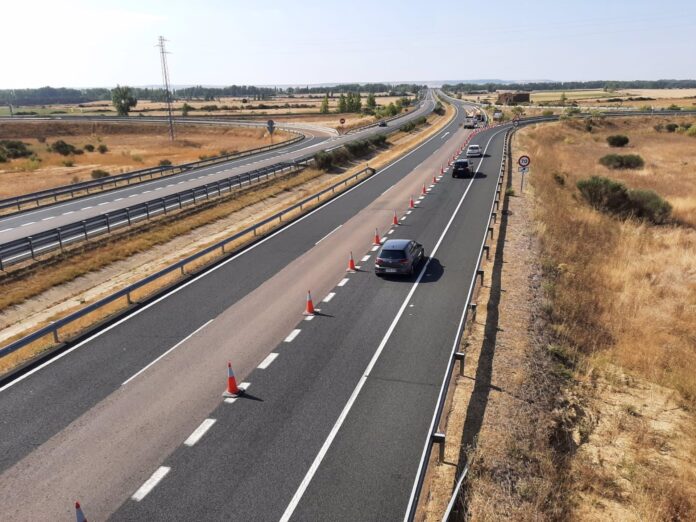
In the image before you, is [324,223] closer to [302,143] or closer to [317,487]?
[317,487]

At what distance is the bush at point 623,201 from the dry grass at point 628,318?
1.11 m

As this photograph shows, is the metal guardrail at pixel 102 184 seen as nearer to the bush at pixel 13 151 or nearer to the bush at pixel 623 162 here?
the bush at pixel 13 151

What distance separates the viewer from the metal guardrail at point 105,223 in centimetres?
2236

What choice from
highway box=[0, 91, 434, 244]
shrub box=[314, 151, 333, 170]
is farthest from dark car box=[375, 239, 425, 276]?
shrub box=[314, 151, 333, 170]

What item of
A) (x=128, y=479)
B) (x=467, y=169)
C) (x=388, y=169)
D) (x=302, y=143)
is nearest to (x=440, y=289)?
(x=128, y=479)

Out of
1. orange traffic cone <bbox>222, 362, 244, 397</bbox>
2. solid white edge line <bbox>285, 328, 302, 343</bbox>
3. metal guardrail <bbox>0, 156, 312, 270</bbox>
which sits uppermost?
metal guardrail <bbox>0, 156, 312, 270</bbox>

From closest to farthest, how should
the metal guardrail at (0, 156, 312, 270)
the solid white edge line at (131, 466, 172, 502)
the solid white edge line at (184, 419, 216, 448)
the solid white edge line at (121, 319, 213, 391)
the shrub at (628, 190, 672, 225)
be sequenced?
1. the solid white edge line at (131, 466, 172, 502)
2. the solid white edge line at (184, 419, 216, 448)
3. the solid white edge line at (121, 319, 213, 391)
4. the metal guardrail at (0, 156, 312, 270)
5. the shrub at (628, 190, 672, 225)

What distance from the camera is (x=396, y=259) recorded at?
64.8ft

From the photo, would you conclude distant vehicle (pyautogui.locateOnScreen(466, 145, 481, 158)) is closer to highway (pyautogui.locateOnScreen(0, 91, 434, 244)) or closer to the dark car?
highway (pyautogui.locateOnScreen(0, 91, 434, 244))

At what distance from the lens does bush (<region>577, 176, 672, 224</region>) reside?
33.2m

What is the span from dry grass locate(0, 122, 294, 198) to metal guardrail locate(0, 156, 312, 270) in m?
19.6

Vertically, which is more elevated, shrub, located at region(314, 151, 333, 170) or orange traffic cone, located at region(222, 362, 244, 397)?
shrub, located at region(314, 151, 333, 170)

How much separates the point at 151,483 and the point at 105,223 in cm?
2057

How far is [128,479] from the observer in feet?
31.6
